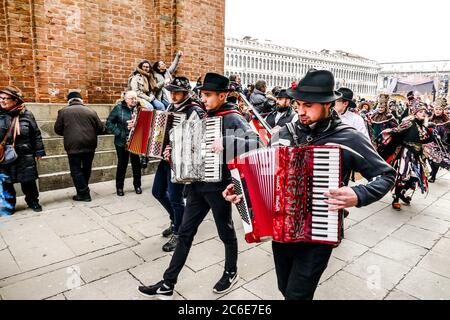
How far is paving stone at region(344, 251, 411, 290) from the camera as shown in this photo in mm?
3648

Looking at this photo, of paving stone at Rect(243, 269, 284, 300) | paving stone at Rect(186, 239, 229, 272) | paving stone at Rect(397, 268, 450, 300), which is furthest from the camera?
paving stone at Rect(186, 239, 229, 272)

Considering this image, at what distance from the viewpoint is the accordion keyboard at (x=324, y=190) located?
Result: 199 cm

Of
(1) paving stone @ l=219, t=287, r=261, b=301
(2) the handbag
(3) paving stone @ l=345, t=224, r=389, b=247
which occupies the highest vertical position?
(2) the handbag

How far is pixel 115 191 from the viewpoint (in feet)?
22.1

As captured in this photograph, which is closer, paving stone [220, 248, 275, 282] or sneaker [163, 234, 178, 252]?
paving stone [220, 248, 275, 282]

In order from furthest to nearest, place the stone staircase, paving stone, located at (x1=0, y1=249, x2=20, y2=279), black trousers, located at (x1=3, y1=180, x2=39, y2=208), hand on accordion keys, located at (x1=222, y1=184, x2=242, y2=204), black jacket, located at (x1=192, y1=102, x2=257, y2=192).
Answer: the stone staircase
black trousers, located at (x1=3, y1=180, x2=39, y2=208)
paving stone, located at (x1=0, y1=249, x2=20, y2=279)
black jacket, located at (x1=192, y1=102, x2=257, y2=192)
hand on accordion keys, located at (x1=222, y1=184, x2=242, y2=204)

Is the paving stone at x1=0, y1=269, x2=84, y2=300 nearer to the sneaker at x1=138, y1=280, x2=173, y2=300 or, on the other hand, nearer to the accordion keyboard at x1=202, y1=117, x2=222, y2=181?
the sneaker at x1=138, y1=280, x2=173, y2=300

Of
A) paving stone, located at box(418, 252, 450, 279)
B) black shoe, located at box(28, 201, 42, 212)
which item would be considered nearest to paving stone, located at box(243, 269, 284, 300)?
paving stone, located at box(418, 252, 450, 279)

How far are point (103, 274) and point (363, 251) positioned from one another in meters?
3.48

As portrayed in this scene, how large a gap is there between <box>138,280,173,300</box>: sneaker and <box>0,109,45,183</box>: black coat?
3.52m

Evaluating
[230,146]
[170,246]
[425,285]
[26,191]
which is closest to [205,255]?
[170,246]

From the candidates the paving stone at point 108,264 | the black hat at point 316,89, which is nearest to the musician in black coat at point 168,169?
the paving stone at point 108,264

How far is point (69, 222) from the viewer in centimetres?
508

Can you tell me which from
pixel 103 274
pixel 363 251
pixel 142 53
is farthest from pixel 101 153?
pixel 363 251
